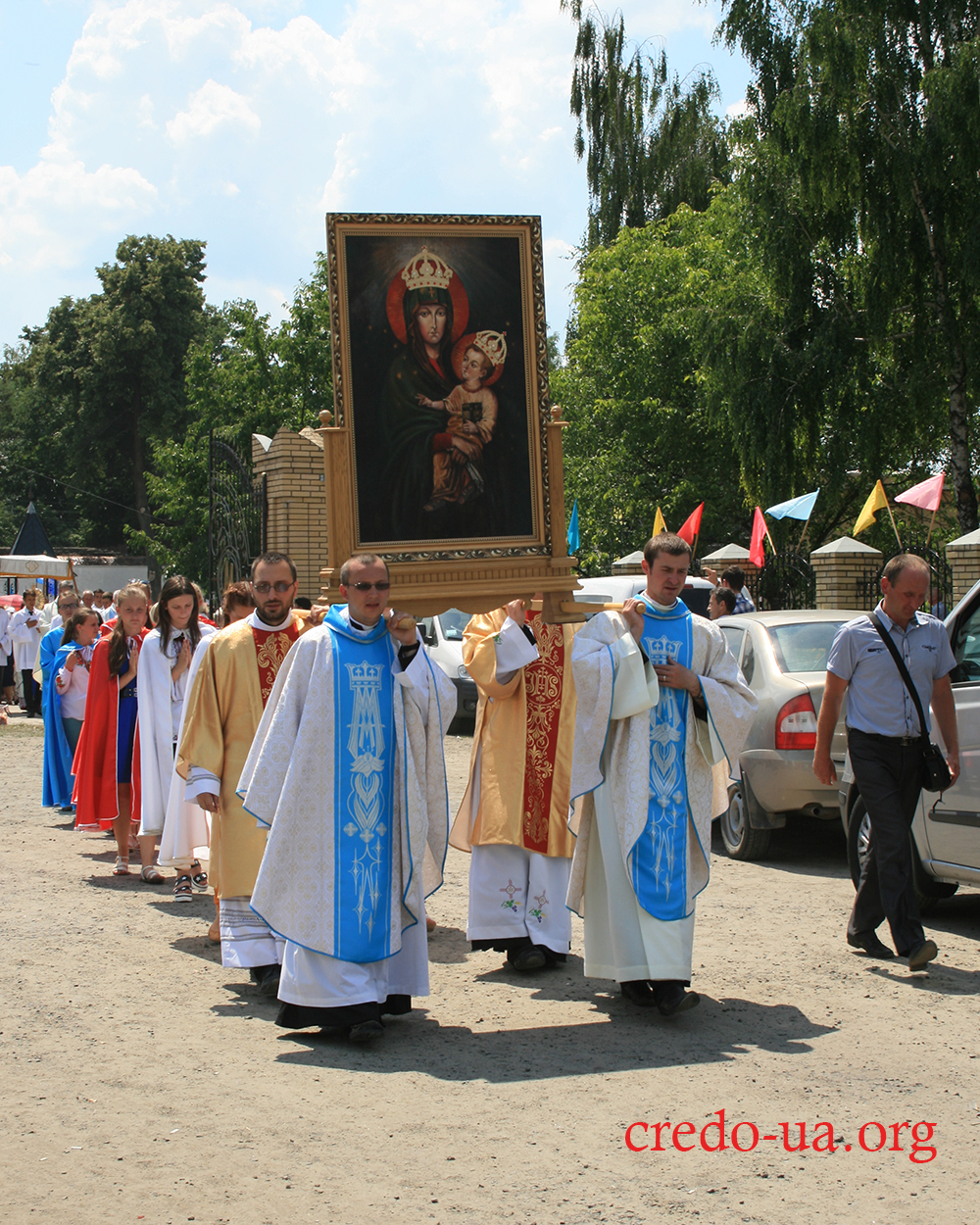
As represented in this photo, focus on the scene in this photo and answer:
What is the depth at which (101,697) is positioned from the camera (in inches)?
365

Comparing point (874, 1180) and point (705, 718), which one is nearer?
point (874, 1180)

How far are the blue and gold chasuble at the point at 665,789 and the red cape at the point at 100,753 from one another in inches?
181

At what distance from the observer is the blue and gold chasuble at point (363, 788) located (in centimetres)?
517

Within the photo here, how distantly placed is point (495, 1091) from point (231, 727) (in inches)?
96.3

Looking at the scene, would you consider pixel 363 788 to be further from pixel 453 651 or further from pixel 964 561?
pixel 964 561

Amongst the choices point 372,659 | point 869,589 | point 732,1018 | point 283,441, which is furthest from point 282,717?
point 869,589

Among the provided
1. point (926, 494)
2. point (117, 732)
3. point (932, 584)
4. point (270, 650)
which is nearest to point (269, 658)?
point (270, 650)

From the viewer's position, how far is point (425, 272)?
5520 millimetres

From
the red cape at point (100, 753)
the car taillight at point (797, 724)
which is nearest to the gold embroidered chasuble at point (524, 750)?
the car taillight at point (797, 724)

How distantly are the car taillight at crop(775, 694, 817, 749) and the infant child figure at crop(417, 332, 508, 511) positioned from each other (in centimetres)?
391

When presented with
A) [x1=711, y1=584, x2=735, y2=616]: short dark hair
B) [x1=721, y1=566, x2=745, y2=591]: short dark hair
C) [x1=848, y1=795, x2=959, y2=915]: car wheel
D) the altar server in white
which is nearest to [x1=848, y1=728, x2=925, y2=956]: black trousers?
[x1=848, y1=795, x2=959, y2=915]: car wheel

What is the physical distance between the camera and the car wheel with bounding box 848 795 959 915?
714 centimetres

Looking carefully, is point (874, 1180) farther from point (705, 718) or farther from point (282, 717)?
point (282, 717)

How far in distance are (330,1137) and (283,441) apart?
12905mm
